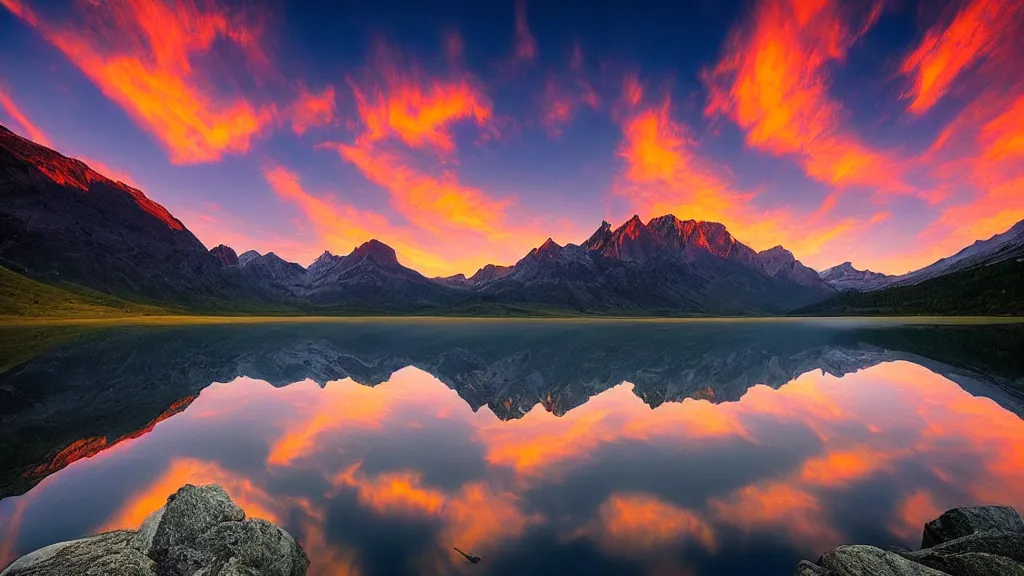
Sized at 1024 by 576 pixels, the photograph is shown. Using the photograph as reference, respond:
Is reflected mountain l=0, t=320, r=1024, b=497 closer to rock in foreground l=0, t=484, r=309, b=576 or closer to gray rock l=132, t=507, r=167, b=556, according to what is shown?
gray rock l=132, t=507, r=167, b=556

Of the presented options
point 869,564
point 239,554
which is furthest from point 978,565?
point 239,554

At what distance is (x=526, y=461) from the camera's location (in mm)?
25109

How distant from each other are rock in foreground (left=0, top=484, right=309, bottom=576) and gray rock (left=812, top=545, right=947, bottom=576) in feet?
53.6

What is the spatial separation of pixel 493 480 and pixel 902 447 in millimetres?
26476

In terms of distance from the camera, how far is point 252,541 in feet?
44.2

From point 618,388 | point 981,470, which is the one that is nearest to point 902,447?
point 981,470

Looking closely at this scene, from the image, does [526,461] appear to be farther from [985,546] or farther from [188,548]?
[985,546]

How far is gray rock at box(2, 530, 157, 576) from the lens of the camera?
10.6m

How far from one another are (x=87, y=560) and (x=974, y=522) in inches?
1080

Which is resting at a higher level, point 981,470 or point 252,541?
point 252,541

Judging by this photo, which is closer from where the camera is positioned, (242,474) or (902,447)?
(242,474)

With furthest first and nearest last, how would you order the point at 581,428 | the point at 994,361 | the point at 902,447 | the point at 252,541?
the point at 994,361 < the point at 581,428 < the point at 902,447 < the point at 252,541

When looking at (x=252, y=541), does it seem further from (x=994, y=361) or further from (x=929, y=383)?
(x=994, y=361)

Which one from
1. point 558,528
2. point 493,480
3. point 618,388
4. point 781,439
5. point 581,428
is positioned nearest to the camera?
point 558,528
